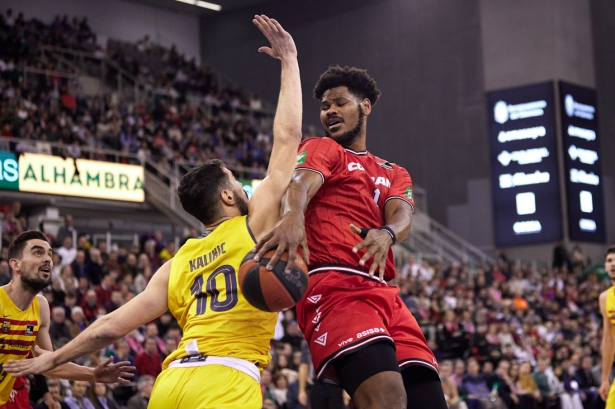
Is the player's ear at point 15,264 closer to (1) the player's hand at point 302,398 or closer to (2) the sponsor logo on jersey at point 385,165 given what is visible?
(2) the sponsor logo on jersey at point 385,165

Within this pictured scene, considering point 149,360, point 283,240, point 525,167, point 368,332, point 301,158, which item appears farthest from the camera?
point 525,167

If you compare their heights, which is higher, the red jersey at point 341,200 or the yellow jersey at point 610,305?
the red jersey at point 341,200

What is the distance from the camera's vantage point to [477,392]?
1623cm

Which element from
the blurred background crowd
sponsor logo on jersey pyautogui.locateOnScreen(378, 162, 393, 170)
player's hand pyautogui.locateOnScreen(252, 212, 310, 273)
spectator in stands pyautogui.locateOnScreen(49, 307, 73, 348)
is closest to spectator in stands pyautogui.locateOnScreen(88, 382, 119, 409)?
the blurred background crowd

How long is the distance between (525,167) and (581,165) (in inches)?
68.6

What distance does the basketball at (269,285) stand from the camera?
4152 millimetres

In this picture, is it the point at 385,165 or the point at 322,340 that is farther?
the point at 385,165

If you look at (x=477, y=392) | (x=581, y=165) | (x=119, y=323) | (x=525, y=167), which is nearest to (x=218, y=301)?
(x=119, y=323)

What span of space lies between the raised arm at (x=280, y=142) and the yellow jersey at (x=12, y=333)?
2999mm

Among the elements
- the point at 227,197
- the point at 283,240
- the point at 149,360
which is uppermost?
the point at 227,197

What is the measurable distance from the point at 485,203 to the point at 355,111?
23788 millimetres

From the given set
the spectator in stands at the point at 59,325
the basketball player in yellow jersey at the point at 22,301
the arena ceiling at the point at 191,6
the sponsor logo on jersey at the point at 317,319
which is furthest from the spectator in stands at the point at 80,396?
the arena ceiling at the point at 191,6

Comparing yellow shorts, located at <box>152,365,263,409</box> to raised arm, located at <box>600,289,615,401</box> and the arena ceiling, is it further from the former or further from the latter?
the arena ceiling

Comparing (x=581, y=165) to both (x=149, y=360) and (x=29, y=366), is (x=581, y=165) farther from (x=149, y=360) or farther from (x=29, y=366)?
(x=29, y=366)
